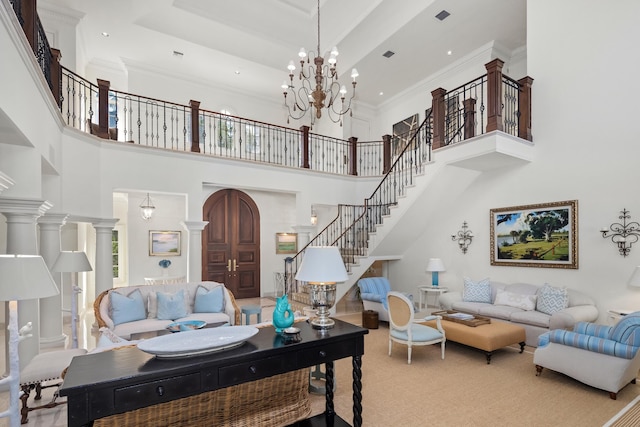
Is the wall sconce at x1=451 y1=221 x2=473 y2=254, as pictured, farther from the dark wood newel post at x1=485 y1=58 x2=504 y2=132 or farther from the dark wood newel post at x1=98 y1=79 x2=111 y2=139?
the dark wood newel post at x1=98 y1=79 x2=111 y2=139

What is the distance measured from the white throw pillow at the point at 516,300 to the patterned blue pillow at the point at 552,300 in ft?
0.37

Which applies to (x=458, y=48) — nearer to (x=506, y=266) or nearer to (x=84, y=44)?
(x=506, y=266)

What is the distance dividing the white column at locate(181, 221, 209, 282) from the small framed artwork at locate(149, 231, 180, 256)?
7.67ft

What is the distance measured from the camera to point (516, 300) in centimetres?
573

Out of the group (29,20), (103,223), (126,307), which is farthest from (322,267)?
A: (103,223)

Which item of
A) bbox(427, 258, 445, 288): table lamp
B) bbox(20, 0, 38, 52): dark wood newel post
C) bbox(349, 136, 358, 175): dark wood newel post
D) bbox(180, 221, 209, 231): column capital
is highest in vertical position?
bbox(20, 0, 38, 52): dark wood newel post

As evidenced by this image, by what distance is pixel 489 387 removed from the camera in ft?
12.4

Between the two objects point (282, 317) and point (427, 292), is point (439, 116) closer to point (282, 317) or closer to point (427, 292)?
point (427, 292)

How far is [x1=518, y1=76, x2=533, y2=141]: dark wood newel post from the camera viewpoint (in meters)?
6.04

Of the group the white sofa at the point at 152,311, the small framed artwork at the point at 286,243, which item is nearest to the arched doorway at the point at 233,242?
the small framed artwork at the point at 286,243

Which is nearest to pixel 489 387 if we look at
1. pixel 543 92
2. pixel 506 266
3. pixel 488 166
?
pixel 506 266

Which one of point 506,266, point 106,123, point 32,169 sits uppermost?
point 106,123

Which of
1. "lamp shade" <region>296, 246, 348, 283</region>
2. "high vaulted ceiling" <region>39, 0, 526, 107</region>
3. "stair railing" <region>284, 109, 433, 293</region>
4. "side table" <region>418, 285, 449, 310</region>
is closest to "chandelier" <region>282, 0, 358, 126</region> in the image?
"high vaulted ceiling" <region>39, 0, 526, 107</region>

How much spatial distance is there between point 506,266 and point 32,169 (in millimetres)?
7510
